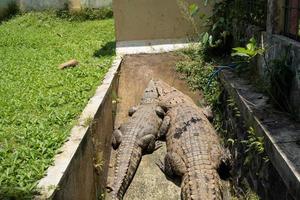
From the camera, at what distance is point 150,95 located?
7965mm

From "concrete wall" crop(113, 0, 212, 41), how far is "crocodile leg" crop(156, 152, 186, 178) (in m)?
4.61

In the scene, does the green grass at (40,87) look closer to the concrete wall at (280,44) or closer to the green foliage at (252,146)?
the green foliage at (252,146)

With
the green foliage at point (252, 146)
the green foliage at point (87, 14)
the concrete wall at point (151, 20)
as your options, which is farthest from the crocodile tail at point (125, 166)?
the green foliage at point (87, 14)

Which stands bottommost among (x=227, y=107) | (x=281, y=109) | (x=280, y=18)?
(x=227, y=107)

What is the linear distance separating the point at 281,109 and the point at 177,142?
189cm

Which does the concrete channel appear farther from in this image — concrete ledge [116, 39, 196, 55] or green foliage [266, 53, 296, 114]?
green foliage [266, 53, 296, 114]

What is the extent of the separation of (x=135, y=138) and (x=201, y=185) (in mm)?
1632

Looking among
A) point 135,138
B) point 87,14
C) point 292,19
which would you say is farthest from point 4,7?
point 292,19

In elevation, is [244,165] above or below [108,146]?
above

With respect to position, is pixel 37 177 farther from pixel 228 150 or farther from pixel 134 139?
pixel 228 150

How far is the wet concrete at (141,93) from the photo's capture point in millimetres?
5992

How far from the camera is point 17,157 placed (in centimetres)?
429

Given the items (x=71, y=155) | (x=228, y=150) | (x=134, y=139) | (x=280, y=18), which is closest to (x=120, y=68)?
(x=134, y=139)

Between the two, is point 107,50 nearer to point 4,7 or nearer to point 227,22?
point 227,22
